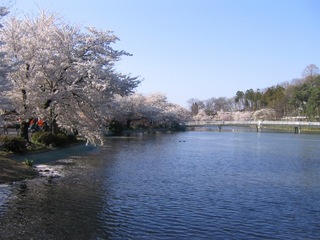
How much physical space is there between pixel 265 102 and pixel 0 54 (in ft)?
377

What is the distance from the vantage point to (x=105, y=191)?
1400 centimetres

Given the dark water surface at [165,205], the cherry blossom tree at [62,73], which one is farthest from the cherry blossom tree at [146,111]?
the dark water surface at [165,205]

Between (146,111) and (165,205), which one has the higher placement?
(146,111)

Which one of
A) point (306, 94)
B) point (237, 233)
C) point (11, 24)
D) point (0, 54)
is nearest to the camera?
point (237, 233)

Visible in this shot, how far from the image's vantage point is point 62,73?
78.1 feet

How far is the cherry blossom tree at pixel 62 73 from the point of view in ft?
74.9

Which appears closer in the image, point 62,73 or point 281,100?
point 62,73

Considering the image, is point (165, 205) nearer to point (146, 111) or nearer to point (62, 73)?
point (62, 73)

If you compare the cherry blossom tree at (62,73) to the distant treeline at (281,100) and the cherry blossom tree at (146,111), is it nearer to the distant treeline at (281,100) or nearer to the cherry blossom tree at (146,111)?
the cherry blossom tree at (146,111)

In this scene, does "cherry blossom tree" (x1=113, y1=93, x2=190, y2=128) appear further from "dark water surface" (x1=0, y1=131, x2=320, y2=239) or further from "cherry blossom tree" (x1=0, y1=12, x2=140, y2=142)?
"dark water surface" (x1=0, y1=131, x2=320, y2=239)

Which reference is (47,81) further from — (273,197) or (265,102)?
(265,102)

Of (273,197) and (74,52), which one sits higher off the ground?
(74,52)

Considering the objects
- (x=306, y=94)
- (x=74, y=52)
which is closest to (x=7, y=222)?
(x=74, y=52)

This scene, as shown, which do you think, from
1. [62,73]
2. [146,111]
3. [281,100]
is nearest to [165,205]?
[62,73]
